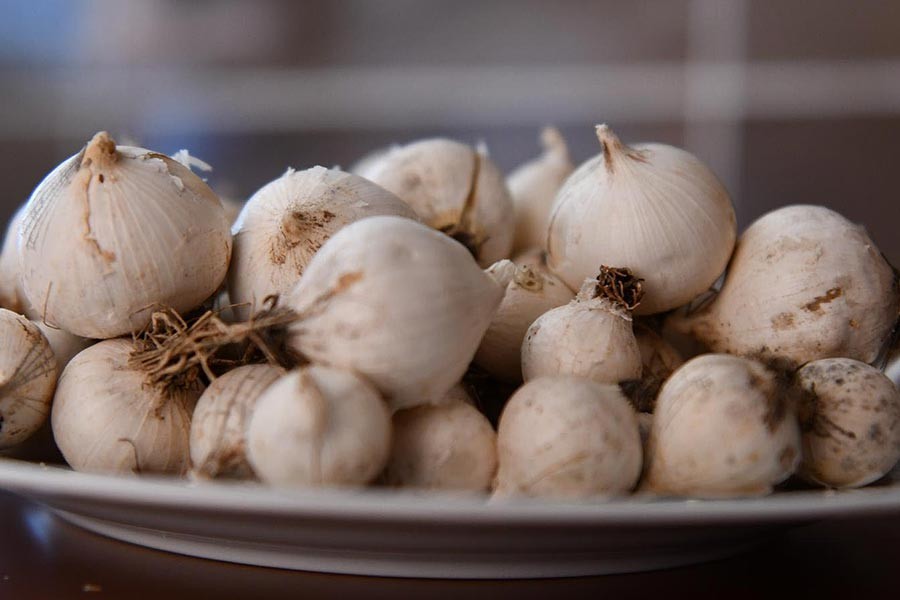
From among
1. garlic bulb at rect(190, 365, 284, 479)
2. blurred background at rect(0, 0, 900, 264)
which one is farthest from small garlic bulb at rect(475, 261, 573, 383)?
blurred background at rect(0, 0, 900, 264)

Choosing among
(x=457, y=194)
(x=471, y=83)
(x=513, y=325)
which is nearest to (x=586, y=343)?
(x=513, y=325)

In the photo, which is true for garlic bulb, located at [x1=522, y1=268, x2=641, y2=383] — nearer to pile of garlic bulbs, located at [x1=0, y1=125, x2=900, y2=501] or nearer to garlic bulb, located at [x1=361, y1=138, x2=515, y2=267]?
pile of garlic bulbs, located at [x1=0, y1=125, x2=900, y2=501]

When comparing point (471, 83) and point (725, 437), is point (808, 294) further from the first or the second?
point (471, 83)

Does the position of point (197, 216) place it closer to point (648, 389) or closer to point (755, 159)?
point (648, 389)

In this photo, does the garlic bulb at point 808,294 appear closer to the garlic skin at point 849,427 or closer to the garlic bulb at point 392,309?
the garlic skin at point 849,427

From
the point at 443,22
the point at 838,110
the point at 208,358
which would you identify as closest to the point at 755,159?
the point at 838,110

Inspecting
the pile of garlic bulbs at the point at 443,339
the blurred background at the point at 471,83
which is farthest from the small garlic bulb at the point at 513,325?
the blurred background at the point at 471,83
